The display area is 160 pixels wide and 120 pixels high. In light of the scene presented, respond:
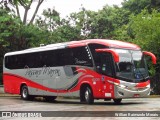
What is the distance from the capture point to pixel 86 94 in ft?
69.1

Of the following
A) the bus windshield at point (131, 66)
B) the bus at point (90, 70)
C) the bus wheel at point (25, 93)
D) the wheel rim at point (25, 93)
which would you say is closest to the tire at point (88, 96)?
the bus at point (90, 70)

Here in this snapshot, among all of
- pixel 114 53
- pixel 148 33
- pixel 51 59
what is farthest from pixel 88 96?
pixel 148 33

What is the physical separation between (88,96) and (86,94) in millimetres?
295

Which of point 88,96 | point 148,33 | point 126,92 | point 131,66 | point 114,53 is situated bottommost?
point 88,96

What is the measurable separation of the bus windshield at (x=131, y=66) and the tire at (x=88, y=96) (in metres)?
2.08

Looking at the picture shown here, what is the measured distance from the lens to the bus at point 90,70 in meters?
19.6

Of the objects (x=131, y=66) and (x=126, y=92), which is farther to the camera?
(x=131, y=66)

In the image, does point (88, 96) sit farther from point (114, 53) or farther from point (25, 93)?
point (25, 93)

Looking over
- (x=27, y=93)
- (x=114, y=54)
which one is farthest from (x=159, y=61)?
(x=114, y=54)

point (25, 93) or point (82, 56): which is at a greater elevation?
point (82, 56)

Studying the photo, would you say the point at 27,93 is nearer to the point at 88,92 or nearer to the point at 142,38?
the point at 88,92

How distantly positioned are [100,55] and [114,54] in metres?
Result: 1.19

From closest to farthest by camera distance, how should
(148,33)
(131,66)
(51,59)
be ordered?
(131,66), (51,59), (148,33)

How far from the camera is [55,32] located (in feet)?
130
